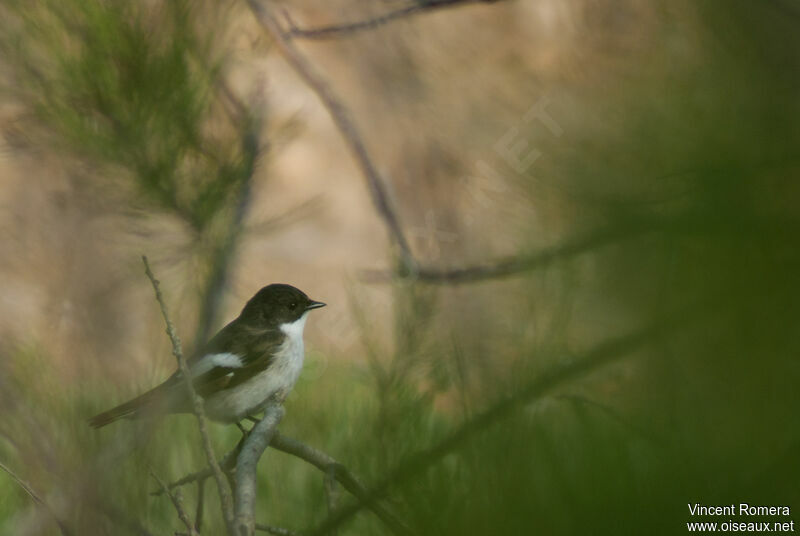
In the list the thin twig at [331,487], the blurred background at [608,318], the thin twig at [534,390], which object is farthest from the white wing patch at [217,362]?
the thin twig at [534,390]

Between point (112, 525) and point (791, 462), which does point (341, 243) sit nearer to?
point (112, 525)

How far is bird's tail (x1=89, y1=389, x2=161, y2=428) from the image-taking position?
4.03 feet

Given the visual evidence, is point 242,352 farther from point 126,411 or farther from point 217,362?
point 126,411

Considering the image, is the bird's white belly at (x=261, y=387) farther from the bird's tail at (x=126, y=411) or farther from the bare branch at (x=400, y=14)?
the bare branch at (x=400, y=14)

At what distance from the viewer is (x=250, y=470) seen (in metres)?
0.90

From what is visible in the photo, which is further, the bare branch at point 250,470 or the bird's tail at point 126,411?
the bird's tail at point 126,411

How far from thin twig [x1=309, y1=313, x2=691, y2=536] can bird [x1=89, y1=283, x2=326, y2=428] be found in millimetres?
1240

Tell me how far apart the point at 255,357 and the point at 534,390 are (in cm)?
161

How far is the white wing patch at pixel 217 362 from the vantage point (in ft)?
6.60

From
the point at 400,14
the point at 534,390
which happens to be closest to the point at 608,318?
the point at 534,390

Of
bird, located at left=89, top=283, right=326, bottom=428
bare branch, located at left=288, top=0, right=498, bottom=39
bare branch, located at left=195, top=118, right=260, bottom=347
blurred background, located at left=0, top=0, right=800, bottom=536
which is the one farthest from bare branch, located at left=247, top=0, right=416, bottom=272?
bird, located at left=89, top=283, right=326, bottom=428

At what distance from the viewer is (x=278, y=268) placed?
472 centimetres

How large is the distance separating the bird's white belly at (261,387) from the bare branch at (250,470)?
3.04 feet

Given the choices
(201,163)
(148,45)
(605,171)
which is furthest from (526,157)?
(201,163)
